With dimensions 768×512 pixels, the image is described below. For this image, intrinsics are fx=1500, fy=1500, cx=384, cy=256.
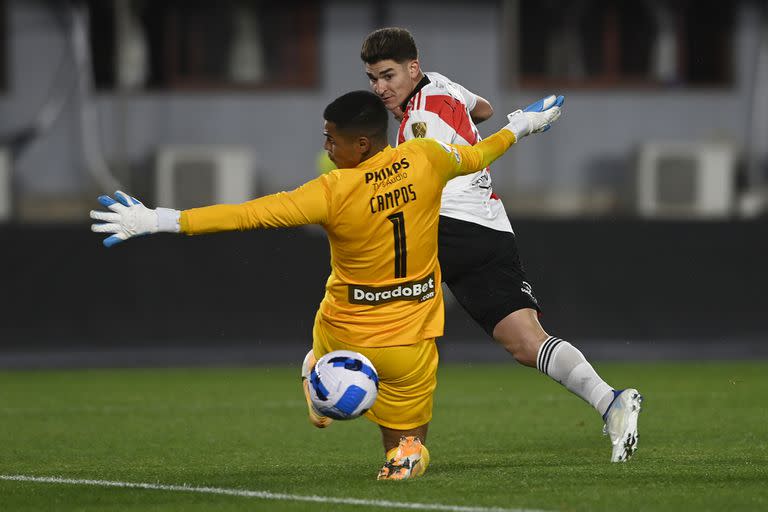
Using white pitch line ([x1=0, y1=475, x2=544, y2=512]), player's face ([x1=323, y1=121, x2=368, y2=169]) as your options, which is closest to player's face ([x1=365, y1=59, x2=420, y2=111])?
player's face ([x1=323, y1=121, x2=368, y2=169])

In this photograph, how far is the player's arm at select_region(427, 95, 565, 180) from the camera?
6.31 m

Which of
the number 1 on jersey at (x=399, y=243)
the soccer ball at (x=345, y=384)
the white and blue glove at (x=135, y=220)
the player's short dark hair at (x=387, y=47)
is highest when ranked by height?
the player's short dark hair at (x=387, y=47)

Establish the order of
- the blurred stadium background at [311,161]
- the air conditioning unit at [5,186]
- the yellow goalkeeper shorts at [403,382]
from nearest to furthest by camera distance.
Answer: the yellow goalkeeper shorts at [403,382] → the blurred stadium background at [311,161] → the air conditioning unit at [5,186]

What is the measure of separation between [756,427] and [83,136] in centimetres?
985

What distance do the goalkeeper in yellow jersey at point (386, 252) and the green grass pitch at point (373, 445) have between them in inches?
13.7

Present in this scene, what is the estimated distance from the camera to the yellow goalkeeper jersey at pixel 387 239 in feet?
19.9

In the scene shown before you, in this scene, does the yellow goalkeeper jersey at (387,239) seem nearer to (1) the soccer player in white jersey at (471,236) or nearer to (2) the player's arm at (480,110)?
(1) the soccer player in white jersey at (471,236)

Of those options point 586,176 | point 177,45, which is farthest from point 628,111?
point 177,45

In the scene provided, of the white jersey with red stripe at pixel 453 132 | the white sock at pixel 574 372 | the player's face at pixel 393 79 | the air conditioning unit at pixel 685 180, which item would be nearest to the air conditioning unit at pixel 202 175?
the air conditioning unit at pixel 685 180

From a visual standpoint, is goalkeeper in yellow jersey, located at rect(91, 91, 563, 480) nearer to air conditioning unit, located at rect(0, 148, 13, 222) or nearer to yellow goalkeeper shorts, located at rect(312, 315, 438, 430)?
yellow goalkeeper shorts, located at rect(312, 315, 438, 430)

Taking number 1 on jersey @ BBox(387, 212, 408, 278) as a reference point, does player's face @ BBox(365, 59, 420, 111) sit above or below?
above

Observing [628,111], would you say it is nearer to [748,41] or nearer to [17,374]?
[748,41]

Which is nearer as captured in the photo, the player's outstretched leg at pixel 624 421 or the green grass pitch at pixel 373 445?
the green grass pitch at pixel 373 445

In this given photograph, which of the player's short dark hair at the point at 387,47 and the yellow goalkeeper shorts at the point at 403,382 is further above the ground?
the player's short dark hair at the point at 387,47
